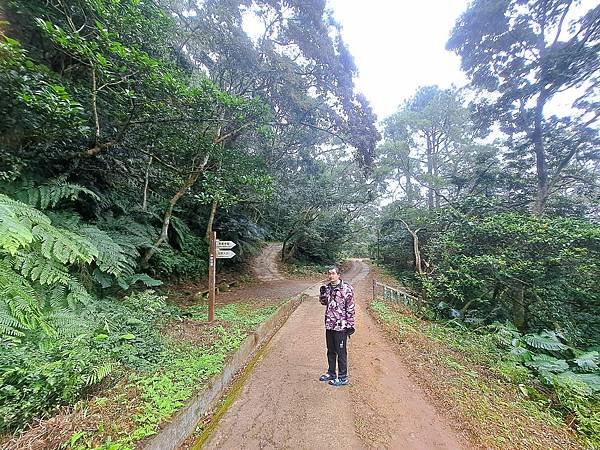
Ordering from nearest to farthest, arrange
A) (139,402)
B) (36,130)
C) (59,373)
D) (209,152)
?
(59,373) → (139,402) → (36,130) → (209,152)

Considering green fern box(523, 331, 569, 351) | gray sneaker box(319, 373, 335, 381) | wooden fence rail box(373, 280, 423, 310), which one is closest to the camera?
gray sneaker box(319, 373, 335, 381)

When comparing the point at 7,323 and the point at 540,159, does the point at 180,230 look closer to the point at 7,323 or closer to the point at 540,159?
the point at 7,323

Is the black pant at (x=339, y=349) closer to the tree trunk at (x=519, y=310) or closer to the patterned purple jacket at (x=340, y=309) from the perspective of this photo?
the patterned purple jacket at (x=340, y=309)

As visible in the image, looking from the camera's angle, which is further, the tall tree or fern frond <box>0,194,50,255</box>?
the tall tree

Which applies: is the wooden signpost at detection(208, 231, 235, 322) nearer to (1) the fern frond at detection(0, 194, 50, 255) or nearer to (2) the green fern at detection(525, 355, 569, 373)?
(1) the fern frond at detection(0, 194, 50, 255)

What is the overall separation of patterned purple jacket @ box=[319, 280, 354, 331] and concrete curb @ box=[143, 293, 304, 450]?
148cm

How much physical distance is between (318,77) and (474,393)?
9626mm

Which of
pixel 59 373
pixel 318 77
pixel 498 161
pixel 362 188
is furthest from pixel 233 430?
pixel 362 188

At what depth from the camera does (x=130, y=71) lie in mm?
4379

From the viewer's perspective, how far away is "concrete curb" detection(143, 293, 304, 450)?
227 cm

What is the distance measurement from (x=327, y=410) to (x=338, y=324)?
3.13 feet

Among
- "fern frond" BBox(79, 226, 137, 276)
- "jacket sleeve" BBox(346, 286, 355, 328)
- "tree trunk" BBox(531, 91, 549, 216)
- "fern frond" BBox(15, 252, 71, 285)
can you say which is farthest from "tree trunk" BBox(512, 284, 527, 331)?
"fern frond" BBox(15, 252, 71, 285)

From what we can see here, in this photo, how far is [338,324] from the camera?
3.57 meters

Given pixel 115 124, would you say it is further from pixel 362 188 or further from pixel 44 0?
pixel 362 188
